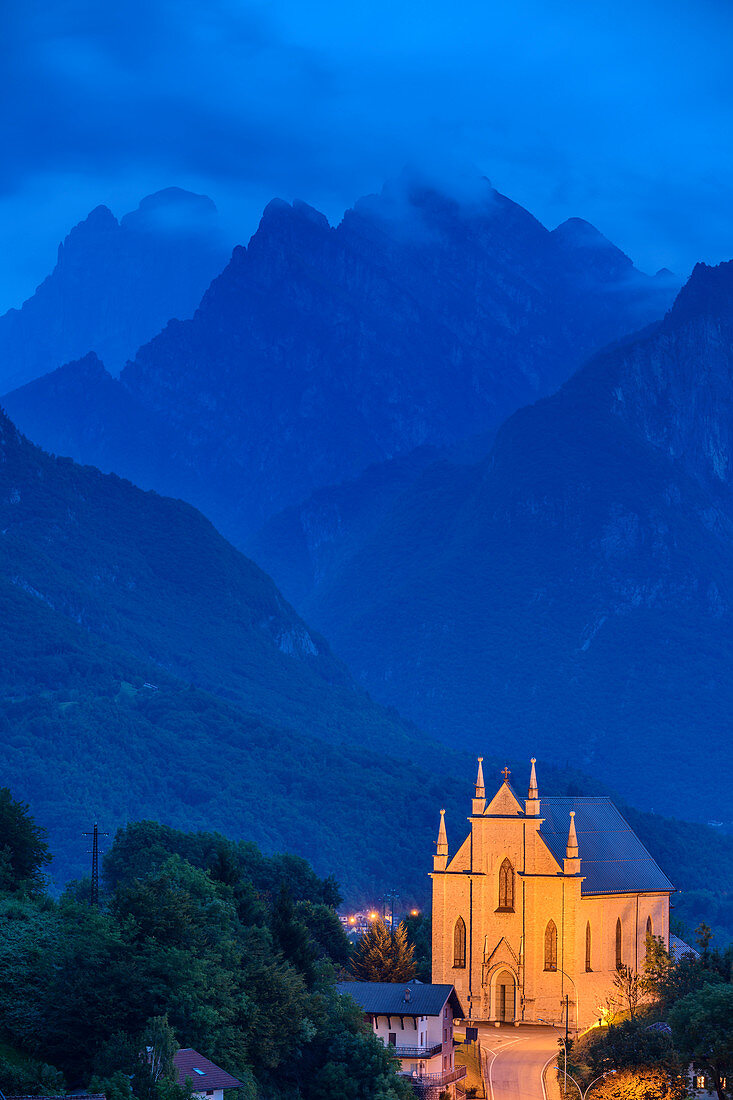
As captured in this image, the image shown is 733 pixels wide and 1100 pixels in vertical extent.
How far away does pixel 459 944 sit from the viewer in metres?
124

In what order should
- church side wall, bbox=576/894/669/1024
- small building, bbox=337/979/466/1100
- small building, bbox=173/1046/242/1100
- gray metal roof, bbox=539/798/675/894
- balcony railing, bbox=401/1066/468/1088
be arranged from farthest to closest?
1. gray metal roof, bbox=539/798/675/894
2. church side wall, bbox=576/894/669/1024
3. small building, bbox=337/979/466/1100
4. balcony railing, bbox=401/1066/468/1088
5. small building, bbox=173/1046/242/1100

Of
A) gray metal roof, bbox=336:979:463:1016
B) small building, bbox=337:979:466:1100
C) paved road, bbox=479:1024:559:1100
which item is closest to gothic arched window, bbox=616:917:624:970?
paved road, bbox=479:1024:559:1100

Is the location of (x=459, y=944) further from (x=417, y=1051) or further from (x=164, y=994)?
(x=164, y=994)

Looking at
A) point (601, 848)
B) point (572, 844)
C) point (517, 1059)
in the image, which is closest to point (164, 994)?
point (517, 1059)

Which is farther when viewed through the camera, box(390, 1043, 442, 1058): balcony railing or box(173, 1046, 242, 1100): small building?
box(390, 1043, 442, 1058): balcony railing

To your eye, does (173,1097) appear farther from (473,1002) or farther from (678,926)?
(678,926)

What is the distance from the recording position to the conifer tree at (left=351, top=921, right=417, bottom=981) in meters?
123

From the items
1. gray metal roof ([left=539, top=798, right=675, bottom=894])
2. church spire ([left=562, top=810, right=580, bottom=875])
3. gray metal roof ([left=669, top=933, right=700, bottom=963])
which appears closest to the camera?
church spire ([left=562, top=810, right=580, bottom=875])

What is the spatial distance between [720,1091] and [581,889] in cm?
3158

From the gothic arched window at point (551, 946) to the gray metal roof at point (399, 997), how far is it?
36.3 ft

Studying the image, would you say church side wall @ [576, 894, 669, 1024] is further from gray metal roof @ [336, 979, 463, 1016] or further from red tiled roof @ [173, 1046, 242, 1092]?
red tiled roof @ [173, 1046, 242, 1092]

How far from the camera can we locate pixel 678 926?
15838 centimetres

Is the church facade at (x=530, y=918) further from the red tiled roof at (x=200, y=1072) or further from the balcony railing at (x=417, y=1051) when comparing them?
the red tiled roof at (x=200, y=1072)

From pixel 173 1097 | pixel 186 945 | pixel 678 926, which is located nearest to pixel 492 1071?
pixel 186 945
